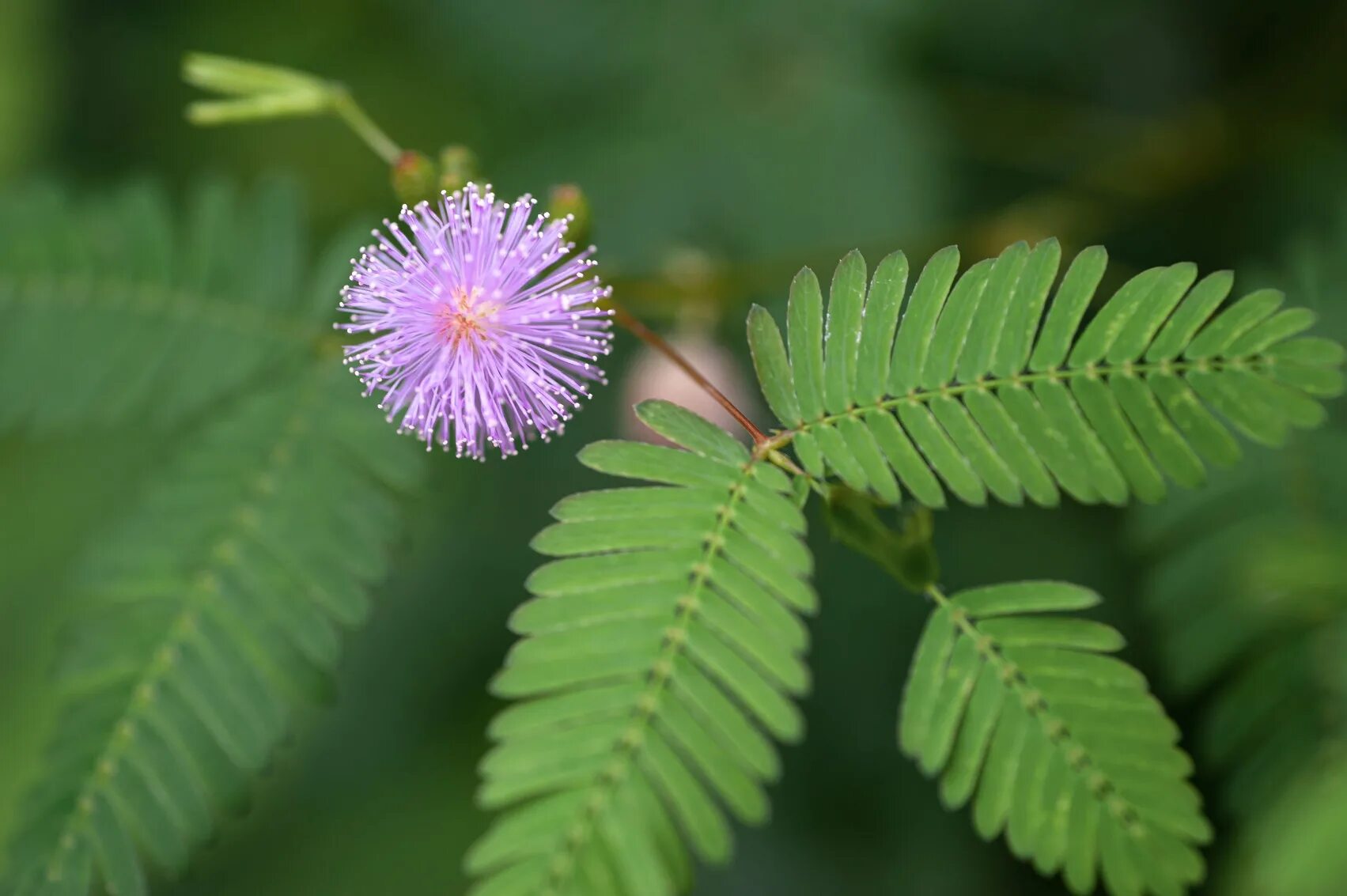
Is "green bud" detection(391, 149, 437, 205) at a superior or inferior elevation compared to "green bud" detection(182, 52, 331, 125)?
inferior

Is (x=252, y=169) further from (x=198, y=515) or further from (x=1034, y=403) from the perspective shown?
(x=1034, y=403)

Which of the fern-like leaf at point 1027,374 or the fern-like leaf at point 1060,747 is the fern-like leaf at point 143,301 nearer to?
the fern-like leaf at point 1027,374

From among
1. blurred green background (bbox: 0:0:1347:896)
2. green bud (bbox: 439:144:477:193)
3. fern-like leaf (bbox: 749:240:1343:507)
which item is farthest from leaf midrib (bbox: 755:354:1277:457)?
blurred green background (bbox: 0:0:1347:896)

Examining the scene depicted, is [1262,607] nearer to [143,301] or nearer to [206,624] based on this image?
[206,624]

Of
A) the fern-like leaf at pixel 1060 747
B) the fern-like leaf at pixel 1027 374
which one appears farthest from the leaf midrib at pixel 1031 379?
the fern-like leaf at pixel 1060 747

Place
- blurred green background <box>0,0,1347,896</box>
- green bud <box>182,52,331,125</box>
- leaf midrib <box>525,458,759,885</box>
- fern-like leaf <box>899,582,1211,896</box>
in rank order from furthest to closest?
1. blurred green background <box>0,0,1347,896</box>
2. green bud <box>182,52,331,125</box>
3. fern-like leaf <box>899,582,1211,896</box>
4. leaf midrib <box>525,458,759,885</box>

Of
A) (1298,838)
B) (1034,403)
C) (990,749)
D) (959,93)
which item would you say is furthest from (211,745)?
(959,93)

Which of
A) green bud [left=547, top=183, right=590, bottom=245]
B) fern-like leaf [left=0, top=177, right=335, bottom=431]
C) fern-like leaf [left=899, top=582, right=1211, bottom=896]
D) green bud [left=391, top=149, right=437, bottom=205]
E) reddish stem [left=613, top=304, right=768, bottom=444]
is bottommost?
fern-like leaf [left=899, top=582, right=1211, bottom=896]

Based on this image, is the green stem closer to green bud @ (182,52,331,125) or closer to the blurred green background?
green bud @ (182,52,331,125)

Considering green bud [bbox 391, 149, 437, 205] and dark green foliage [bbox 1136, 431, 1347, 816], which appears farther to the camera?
dark green foliage [bbox 1136, 431, 1347, 816]
